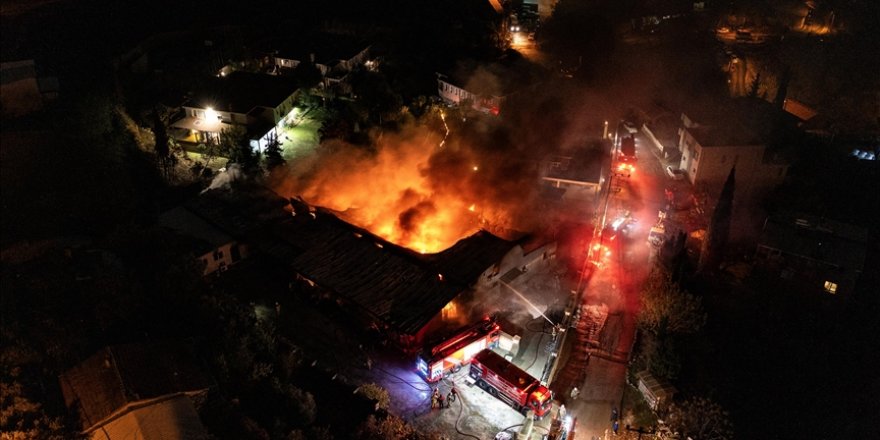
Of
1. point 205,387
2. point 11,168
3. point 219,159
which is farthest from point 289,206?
point 205,387

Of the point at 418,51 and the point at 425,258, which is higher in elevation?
the point at 418,51

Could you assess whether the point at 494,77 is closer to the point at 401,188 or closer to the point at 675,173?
the point at 401,188

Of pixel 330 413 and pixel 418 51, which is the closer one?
pixel 330 413

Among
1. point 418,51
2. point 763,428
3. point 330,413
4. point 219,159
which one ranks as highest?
point 418,51

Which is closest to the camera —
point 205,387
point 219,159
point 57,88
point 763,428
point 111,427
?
point 111,427

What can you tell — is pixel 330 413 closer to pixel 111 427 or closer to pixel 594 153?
pixel 111 427

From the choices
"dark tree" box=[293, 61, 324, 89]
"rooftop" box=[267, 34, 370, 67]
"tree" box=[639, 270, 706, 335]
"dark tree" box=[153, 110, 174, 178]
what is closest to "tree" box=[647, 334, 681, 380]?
"tree" box=[639, 270, 706, 335]

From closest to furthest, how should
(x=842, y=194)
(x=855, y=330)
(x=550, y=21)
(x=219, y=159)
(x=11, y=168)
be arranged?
(x=11, y=168), (x=855, y=330), (x=219, y=159), (x=842, y=194), (x=550, y=21)
